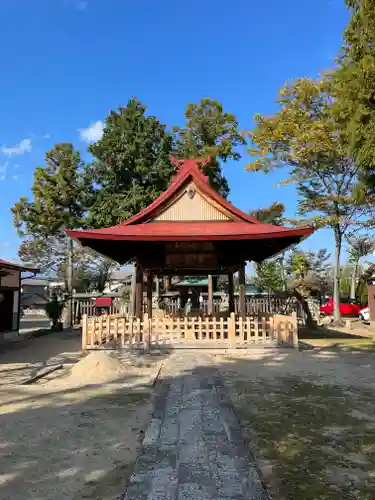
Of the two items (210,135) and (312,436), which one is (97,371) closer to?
(312,436)

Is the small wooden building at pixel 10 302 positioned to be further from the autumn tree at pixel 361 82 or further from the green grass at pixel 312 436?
the autumn tree at pixel 361 82

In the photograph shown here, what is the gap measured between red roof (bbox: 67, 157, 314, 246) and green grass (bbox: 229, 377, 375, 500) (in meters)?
5.77

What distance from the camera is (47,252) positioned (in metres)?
38.3

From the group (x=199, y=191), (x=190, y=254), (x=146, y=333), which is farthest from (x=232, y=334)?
(x=199, y=191)

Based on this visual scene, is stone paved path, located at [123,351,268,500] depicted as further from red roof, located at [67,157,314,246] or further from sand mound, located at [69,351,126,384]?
red roof, located at [67,157,314,246]

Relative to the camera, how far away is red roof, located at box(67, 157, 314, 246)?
12.7 m

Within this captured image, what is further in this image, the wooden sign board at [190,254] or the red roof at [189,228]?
the wooden sign board at [190,254]

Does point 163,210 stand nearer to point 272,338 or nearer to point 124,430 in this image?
point 272,338

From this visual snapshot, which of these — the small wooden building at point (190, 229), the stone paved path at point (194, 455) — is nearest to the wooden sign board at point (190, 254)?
the small wooden building at point (190, 229)

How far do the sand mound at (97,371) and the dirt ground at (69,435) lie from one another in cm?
29

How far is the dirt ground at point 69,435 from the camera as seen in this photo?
3.69 metres

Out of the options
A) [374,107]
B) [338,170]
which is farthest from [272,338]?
[338,170]

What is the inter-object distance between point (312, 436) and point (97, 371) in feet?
17.9

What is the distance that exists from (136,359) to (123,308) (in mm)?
17295
